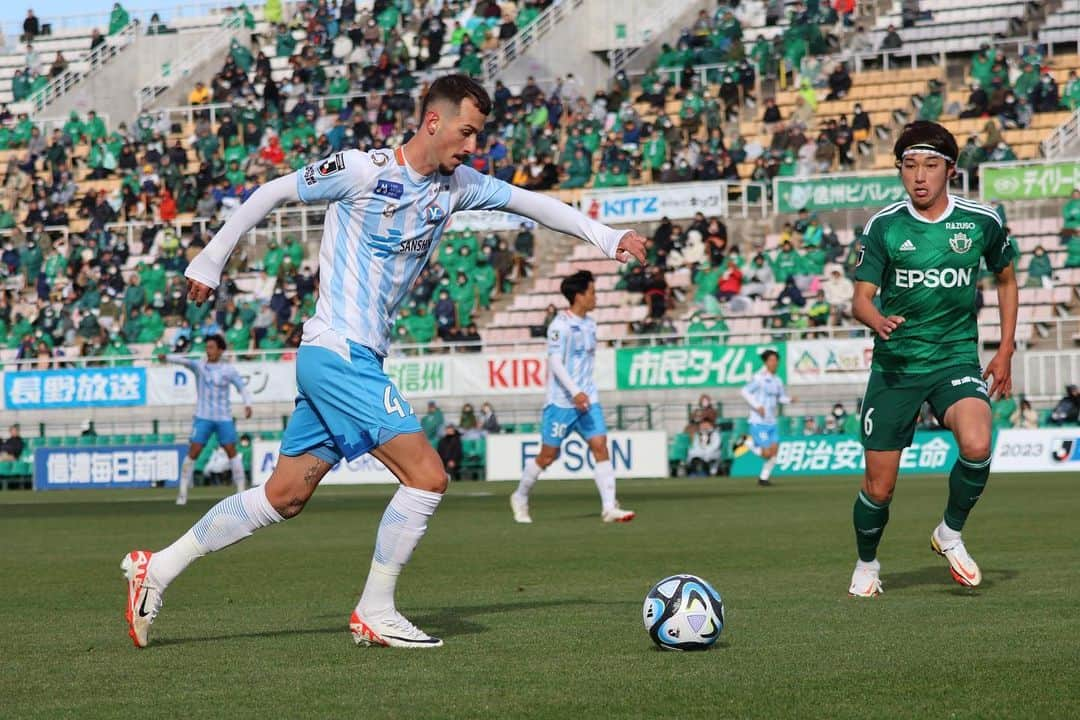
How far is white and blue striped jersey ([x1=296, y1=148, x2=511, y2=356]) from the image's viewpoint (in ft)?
26.9

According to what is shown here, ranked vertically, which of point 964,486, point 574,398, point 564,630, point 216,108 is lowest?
point 564,630

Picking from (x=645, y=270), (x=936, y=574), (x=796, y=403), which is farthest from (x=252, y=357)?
(x=936, y=574)

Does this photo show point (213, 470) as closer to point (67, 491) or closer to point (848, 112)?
point (67, 491)

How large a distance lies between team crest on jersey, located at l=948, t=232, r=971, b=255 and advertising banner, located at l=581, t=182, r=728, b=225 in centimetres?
2824

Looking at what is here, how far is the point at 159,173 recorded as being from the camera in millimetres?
47625

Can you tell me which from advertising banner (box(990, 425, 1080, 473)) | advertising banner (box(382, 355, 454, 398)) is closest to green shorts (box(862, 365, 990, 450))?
advertising banner (box(990, 425, 1080, 473))

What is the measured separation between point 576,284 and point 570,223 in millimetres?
9277

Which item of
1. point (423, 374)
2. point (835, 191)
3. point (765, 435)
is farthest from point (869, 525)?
point (423, 374)

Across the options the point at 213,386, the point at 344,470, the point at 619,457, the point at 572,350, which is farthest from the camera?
the point at 344,470

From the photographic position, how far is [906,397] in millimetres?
9938

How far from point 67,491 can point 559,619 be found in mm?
27565

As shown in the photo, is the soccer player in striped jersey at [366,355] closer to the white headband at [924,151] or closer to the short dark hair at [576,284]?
the white headband at [924,151]

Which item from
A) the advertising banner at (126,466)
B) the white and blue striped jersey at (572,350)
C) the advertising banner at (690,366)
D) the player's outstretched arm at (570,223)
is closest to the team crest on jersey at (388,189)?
the player's outstretched arm at (570,223)

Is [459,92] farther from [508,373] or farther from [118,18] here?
[118,18]
